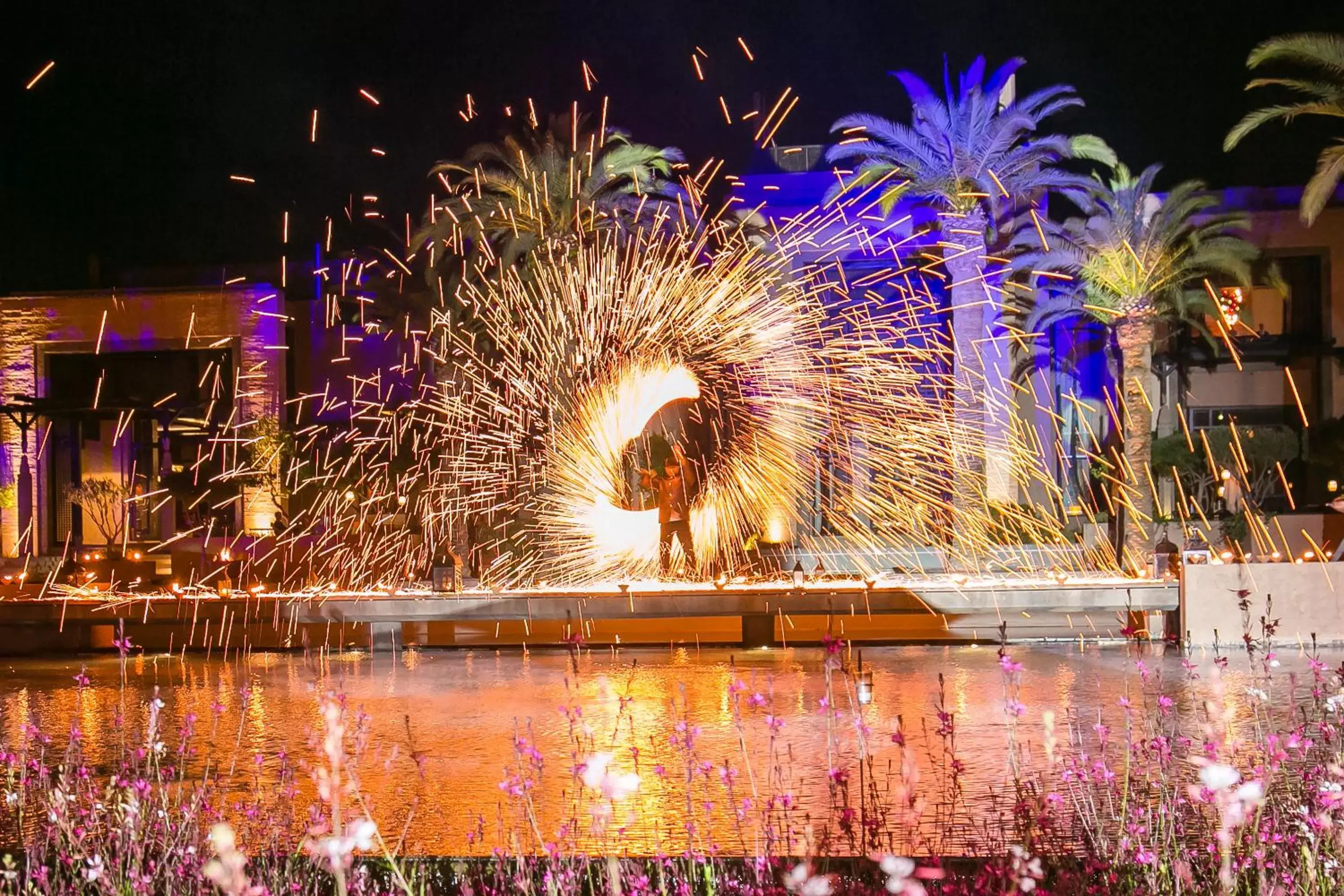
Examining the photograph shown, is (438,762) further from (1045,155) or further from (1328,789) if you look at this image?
(1045,155)

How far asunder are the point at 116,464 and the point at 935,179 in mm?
26743

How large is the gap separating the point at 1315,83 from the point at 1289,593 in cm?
1082

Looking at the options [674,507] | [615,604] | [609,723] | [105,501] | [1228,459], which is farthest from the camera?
[1228,459]

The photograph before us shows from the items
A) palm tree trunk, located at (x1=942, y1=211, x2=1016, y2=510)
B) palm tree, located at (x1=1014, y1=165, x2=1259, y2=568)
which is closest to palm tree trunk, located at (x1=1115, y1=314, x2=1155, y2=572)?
palm tree, located at (x1=1014, y1=165, x2=1259, y2=568)

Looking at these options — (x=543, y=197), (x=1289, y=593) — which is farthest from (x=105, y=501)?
(x=1289, y=593)

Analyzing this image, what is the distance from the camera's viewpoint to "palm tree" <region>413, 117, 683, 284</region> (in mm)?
26359

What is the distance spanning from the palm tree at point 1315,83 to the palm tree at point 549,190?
10.9 meters

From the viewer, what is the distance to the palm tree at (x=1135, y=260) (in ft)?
102

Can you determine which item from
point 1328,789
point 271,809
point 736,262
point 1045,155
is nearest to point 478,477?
point 736,262

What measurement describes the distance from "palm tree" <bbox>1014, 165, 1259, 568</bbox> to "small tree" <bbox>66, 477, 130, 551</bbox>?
2455 centimetres

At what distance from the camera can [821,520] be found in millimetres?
35438

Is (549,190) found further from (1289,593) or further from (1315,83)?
(1289,593)

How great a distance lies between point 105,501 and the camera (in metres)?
36.3

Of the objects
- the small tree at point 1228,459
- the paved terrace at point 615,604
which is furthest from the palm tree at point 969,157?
the paved terrace at point 615,604
